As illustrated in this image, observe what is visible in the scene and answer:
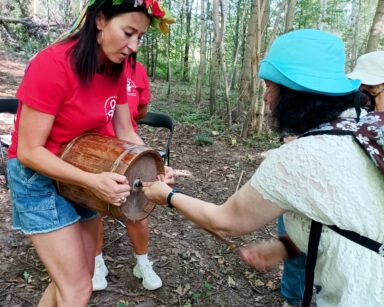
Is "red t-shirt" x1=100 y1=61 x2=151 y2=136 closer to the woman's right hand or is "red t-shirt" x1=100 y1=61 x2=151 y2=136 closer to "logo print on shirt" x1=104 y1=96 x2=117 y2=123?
"logo print on shirt" x1=104 y1=96 x2=117 y2=123

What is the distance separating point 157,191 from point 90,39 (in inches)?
28.4

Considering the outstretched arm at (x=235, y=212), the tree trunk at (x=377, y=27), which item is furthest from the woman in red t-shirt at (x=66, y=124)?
the tree trunk at (x=377, y=27)

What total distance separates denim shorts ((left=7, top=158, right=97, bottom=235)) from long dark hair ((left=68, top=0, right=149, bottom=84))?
50 cm

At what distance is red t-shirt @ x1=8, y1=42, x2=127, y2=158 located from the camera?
1481 mm

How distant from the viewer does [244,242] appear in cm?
363

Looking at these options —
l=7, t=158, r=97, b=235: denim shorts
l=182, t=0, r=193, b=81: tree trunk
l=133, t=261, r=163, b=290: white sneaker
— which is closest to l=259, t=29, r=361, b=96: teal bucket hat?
l=7, t=158, r=97, b=235: denim shorts

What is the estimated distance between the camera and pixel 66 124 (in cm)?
166

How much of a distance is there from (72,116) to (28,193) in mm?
410

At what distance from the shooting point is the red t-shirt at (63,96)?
1.48m

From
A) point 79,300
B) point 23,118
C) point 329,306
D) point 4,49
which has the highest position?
point 23,118

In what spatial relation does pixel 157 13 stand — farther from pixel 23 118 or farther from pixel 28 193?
pixel 28 193

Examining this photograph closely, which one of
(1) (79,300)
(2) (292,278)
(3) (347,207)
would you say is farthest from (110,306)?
(3) (347,207)

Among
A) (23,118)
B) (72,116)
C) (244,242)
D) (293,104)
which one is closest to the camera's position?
(293,104)

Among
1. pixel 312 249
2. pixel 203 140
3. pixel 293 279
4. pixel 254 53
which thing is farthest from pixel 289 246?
pixel 254 53
